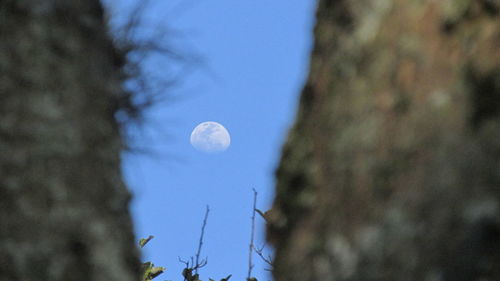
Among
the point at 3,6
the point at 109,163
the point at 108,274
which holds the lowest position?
the point at 108,274

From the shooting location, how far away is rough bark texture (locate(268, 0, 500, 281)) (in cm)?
141

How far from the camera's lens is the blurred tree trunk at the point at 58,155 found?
1834 mm

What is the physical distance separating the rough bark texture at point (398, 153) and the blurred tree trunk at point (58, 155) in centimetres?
51

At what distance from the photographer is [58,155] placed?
190 centimetres

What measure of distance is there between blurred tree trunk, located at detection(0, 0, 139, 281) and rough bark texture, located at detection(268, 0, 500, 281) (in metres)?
0.51

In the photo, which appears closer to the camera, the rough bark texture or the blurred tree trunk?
the rough bark texture

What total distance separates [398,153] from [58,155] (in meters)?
0.93

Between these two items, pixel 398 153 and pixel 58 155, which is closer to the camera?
Answer: pixel 398 153

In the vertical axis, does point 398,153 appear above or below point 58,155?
below

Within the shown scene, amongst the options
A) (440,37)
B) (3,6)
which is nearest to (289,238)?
(440,37)

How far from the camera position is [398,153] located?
1489 mm

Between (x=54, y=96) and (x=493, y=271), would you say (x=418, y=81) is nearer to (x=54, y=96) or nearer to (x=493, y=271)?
(x=493, y=271)

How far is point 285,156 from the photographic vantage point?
172 cm

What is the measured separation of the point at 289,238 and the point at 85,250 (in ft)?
1.89
